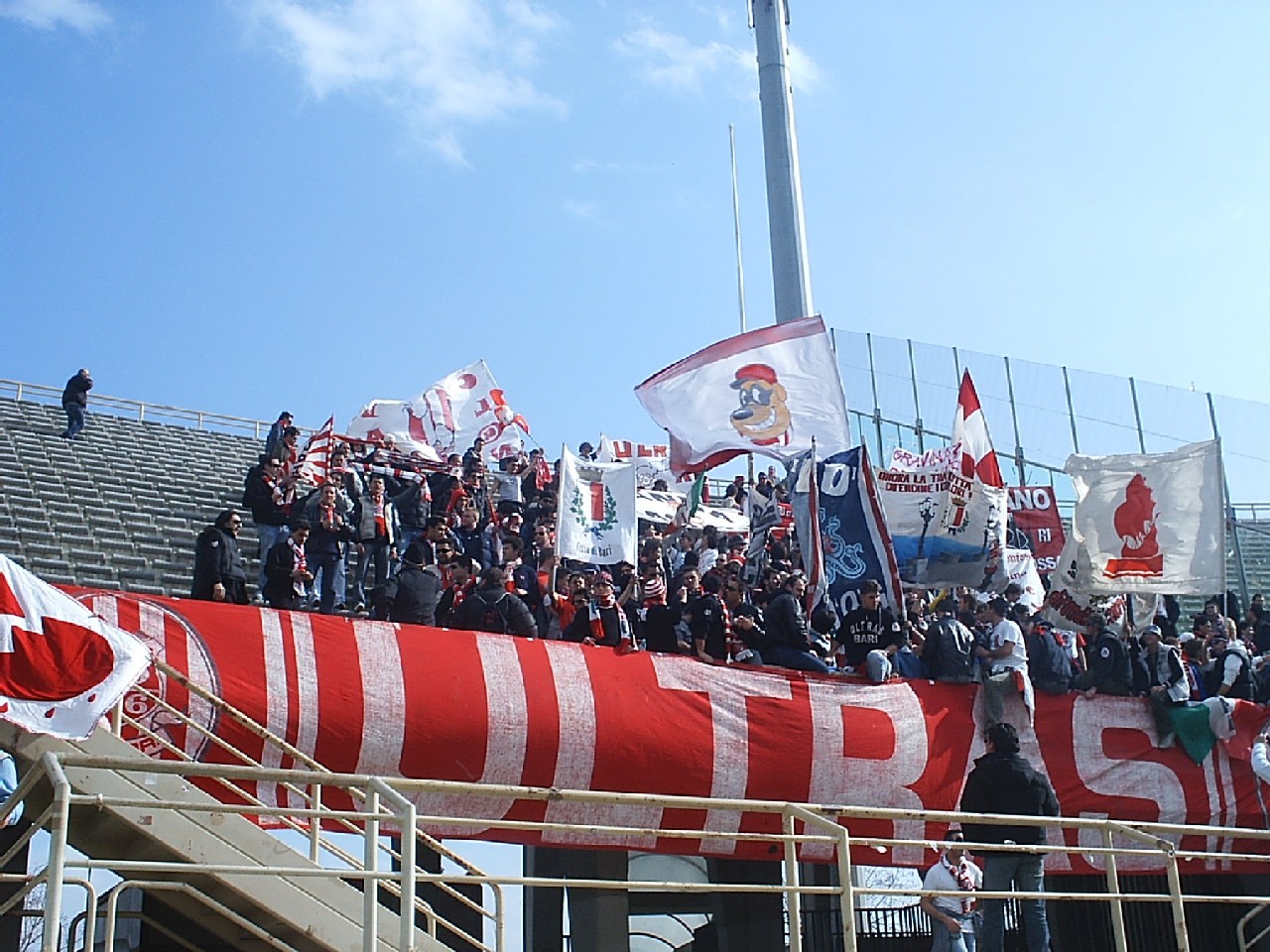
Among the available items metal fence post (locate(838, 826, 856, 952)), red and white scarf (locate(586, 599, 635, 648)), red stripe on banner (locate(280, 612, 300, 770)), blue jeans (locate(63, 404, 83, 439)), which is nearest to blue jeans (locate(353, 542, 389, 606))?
red and white scarf (locate(586, 599, 635, 648))

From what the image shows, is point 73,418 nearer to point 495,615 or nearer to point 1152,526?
point 495,615

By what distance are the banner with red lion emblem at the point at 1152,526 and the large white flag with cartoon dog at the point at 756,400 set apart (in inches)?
113

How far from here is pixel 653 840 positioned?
12539 millimetres

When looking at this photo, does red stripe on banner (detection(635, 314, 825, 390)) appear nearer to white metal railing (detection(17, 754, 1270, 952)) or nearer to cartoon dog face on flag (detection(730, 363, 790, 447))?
cartoon dog face on flag (detection(730, 363, 790, 447))

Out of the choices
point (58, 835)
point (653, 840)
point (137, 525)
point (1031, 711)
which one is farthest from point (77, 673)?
point (137, 525)

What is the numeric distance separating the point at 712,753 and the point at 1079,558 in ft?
20.5

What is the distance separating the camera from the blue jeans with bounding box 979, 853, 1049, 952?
9.84 metres

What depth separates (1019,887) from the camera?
10.5m

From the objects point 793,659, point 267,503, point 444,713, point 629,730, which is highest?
point 267,503

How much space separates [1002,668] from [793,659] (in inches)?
77.7

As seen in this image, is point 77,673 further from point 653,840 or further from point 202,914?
point 653,840

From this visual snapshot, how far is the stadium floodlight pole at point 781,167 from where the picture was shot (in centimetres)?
2531

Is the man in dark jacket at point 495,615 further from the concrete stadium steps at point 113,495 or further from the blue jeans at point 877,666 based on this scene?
the concrete stadium steps at point 113,495

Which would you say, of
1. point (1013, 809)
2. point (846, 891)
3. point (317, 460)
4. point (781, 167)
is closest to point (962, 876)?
point (1013, 809)
